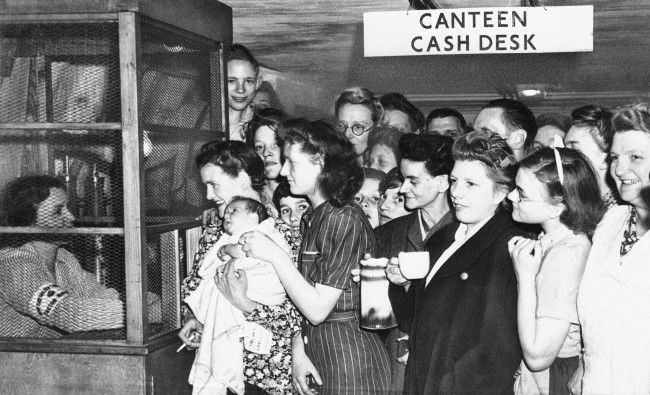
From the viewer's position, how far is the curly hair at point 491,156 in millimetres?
2896

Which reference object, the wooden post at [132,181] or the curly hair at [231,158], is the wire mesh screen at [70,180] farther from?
the curly hair at [231,158]

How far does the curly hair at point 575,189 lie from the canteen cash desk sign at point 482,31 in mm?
1192

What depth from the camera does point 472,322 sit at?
9.07ft

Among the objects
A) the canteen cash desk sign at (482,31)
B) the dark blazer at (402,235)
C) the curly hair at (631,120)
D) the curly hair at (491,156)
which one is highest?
the canteen cash desk sign at (482,31)

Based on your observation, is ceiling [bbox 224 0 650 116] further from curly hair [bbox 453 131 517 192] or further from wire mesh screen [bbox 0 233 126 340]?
curly hair [bbox 453 131 517 192]

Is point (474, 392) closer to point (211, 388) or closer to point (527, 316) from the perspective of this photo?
point (527, 316)

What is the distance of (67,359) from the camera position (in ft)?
11.3

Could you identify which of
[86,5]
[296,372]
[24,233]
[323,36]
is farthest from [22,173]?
[323,36]

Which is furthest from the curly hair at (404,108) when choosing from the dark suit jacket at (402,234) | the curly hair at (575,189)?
the curly hair at (575,189)

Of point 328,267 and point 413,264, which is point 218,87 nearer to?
point 328,267

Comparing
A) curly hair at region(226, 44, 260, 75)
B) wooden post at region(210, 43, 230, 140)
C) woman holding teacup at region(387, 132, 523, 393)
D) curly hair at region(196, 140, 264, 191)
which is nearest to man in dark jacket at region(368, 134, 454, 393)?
woman holding teacup at region(387, 132, 523, 393)

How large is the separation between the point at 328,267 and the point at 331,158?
406mm

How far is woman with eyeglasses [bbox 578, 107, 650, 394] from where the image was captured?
102 inches

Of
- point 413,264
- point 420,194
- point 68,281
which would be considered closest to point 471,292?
point 413,264
